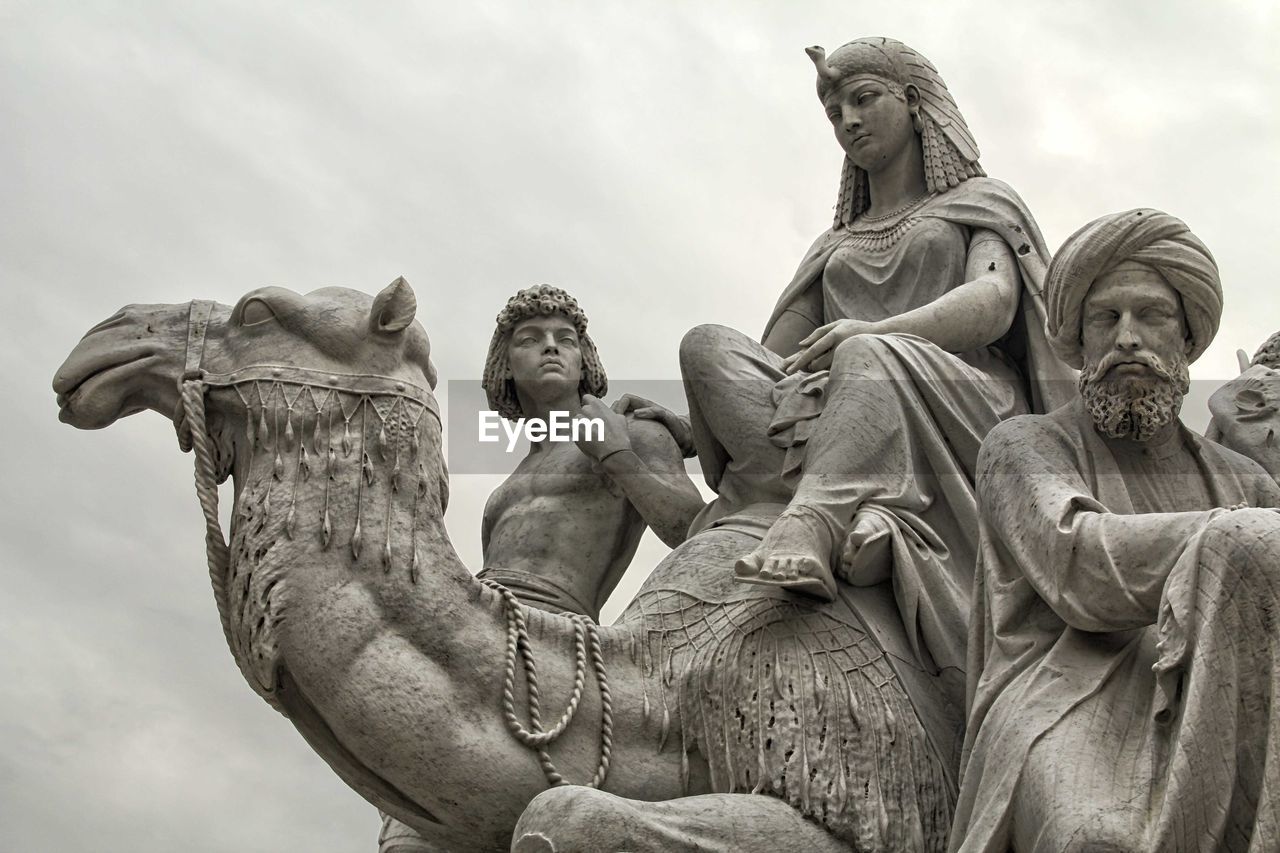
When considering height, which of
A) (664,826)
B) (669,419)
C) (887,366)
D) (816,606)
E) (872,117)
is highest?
(872,117)

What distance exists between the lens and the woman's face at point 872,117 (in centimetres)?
892

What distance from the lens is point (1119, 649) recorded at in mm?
6340

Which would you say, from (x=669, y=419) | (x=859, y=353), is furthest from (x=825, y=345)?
(x=669, y=419)

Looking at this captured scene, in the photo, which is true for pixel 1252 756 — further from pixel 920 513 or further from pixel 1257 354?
pixel 1257 354

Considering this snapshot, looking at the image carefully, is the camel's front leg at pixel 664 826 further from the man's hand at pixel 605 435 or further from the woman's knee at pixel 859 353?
the man's hand at pixel 605 435

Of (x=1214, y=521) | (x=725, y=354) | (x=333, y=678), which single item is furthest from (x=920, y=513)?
(x=333, y=678)

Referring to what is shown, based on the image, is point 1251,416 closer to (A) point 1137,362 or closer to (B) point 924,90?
(A) point 1137,362

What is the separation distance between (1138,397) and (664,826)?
2036 mm

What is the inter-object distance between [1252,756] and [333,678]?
2.66 m

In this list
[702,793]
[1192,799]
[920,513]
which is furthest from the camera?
[920,513]

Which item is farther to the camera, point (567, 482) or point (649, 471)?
point (567, 482)

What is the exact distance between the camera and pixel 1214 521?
5922 millimetres

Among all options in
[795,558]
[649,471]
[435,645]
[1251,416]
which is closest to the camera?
[435,645]

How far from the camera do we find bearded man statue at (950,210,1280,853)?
5.65 m
